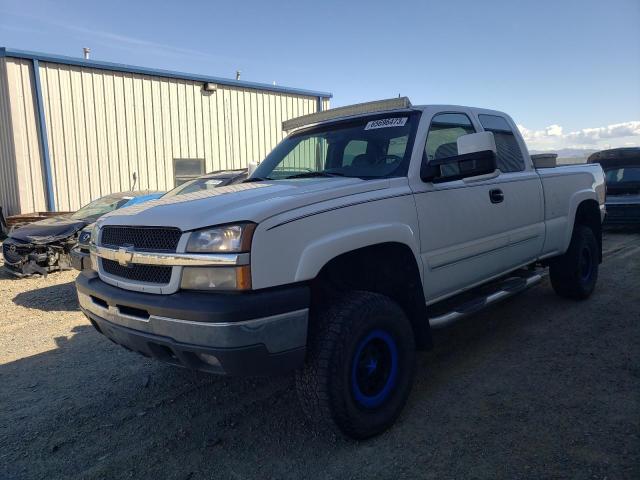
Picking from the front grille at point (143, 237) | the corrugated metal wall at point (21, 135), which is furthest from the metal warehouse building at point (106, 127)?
the front grille at point (143, 237)

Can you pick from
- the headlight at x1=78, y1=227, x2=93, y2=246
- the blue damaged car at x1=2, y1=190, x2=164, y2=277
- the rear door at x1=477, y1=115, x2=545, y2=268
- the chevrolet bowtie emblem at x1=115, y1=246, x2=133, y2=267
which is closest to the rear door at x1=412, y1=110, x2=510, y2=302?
the rear door at x1=477, y1=115, x2=545, y2=268

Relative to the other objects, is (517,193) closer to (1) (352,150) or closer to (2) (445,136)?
(2) (445,136)

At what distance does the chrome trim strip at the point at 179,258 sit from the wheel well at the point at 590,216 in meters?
4.55

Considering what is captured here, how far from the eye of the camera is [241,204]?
265 cm

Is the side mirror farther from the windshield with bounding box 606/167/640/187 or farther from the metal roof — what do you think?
the metal roof

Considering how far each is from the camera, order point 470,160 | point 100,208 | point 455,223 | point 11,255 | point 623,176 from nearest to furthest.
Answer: point 470,160 < point 455,223 < point 11,255 < point 100,208 < point 623,176

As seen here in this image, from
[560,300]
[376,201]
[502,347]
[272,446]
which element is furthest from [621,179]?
[272,446]

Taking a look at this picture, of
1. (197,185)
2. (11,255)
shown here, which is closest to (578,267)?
(197,185)

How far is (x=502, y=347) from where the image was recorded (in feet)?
14.1

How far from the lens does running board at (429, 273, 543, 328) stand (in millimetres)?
3385

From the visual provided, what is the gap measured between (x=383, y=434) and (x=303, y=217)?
1.44 metres

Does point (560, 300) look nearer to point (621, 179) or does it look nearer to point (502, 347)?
point (502, 347)

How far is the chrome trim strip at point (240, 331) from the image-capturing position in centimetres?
233

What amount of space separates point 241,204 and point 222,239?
29cm
